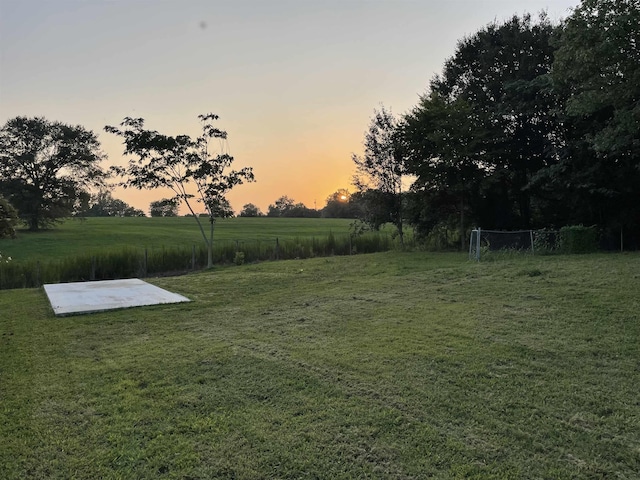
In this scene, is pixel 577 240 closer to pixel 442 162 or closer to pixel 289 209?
pixel 442 162

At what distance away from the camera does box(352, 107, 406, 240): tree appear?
17.0m

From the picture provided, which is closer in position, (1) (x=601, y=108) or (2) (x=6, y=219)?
(2) (x=6, y=219)

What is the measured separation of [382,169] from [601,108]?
8.09 metres

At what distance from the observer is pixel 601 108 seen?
10250mm

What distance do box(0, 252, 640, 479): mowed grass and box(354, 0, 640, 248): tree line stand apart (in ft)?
26.0

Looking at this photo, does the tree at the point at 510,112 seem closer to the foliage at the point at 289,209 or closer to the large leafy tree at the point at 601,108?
the large leafy tree at the point at 601,108

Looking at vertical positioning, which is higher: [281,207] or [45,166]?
[45,166]

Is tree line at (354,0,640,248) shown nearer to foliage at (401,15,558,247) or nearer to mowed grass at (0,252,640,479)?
foliage at (401,15,558,247)

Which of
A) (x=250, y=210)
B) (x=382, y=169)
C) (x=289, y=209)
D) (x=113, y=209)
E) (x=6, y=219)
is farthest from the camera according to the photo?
(x=289, y=209)

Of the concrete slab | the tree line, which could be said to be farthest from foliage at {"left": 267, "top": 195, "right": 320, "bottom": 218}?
the concrete slab

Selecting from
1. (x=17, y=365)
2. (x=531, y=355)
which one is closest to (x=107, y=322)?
(x=17, y=365)

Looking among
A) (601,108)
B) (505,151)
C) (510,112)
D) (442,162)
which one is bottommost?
(442,162)

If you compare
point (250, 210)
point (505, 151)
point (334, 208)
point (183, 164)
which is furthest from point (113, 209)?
point (505, 151)

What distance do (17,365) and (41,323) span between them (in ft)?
6.43
